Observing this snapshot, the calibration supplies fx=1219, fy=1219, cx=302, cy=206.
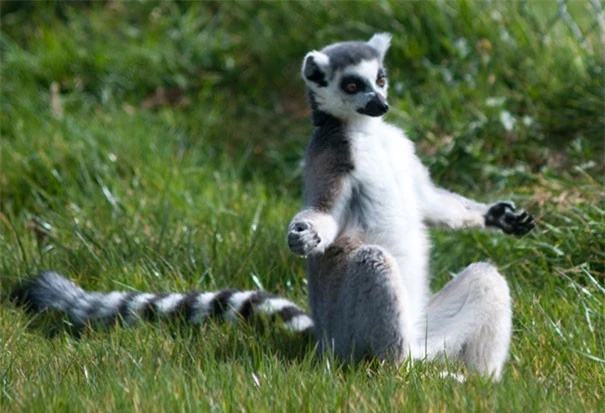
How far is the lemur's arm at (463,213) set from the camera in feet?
15.9

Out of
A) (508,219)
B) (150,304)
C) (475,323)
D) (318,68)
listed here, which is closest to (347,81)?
(318,68)

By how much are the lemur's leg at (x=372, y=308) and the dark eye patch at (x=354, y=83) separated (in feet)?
2.18

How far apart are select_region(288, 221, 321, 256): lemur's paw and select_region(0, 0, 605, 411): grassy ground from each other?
1.22 ft

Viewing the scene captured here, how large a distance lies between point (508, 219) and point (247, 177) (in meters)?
2.56

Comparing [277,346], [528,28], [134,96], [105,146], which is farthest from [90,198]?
[528,28]

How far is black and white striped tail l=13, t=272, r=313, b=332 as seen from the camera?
473 centimetres

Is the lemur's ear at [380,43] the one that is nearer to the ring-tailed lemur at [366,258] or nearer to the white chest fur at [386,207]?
Result: the ring-tailed lemur at [366,258]

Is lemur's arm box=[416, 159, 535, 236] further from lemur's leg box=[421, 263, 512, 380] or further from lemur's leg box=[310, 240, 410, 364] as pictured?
lemur's leg box=[310, 240, 410, 364]

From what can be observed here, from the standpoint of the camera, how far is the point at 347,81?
4.62 meters

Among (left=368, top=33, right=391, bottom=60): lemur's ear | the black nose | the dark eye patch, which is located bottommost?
the black nose

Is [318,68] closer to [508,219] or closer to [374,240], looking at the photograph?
[374,240]

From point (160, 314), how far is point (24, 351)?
555mm

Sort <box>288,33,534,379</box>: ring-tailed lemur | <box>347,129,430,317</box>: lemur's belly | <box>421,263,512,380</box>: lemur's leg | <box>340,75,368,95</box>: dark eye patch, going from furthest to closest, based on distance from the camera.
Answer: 1. <box>340,75,368,95</box>: dark eye patch
2. <box>347,129,430,317</box>: lemur's belly
3. <box>421,263,512,380</box>: lemur's leg
4. <box>288,33,534,379</box>: ring-tailed lemur

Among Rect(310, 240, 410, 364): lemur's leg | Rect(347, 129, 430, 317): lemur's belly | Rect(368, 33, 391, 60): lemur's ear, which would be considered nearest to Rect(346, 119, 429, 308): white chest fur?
Rect(347, 129, 430, 317): lemur's belly
